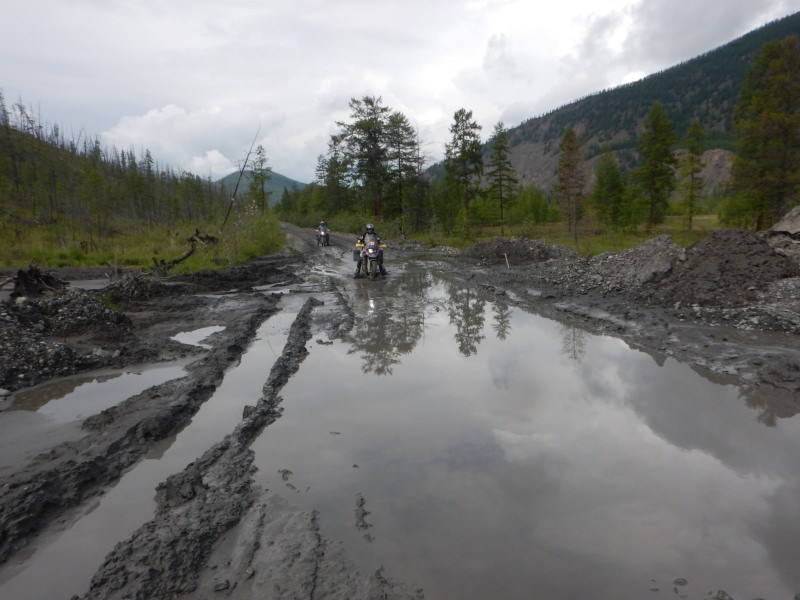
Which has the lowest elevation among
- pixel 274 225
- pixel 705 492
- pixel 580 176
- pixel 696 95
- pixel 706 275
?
pixel 705 492

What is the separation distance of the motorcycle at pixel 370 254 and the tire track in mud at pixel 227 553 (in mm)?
12738

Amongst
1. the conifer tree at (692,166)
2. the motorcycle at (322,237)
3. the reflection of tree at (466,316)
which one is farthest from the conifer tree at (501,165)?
the reflection of tree at (466,316)

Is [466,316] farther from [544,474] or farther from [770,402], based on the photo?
[544,474]

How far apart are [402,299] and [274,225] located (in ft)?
54.9

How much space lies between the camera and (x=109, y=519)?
3.67 metres

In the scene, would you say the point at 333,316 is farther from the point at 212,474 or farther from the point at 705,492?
the point at 705,492

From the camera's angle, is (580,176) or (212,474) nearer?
(212,474)

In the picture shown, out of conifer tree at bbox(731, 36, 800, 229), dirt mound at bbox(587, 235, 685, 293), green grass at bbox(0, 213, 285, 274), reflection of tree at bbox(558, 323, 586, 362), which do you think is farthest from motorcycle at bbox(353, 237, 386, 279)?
conifer tree at bbox(731, 36, 800, 229)

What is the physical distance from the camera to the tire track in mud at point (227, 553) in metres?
2.85

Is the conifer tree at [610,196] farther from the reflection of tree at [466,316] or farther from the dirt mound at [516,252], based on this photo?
the reflection of tree at [466,316]

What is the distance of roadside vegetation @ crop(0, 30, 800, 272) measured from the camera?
842 inches

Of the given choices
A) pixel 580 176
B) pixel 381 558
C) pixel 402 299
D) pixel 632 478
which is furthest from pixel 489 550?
pixel 580 176

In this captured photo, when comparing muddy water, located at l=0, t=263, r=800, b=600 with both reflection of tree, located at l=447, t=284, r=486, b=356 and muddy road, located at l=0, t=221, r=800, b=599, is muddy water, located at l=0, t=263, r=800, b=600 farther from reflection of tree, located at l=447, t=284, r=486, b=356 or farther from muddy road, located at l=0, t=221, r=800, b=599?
reflection of tree, located at l=447, t=284, r=486, b=356

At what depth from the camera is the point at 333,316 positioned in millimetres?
10883
